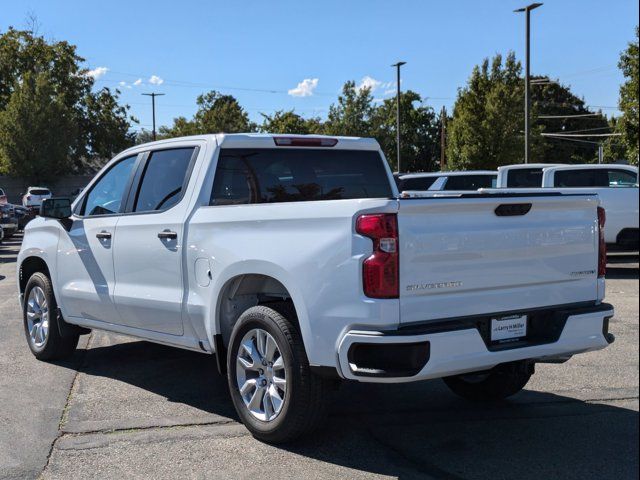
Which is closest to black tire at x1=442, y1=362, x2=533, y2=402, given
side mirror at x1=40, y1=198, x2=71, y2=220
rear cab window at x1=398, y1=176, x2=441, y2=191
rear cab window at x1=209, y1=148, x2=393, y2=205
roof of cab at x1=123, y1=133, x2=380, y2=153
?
rear cab window at x1=209, y1=148, x2=393, y2=205

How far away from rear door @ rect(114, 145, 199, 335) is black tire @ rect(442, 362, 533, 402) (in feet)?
7.12

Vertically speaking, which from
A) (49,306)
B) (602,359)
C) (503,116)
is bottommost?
(602,359)

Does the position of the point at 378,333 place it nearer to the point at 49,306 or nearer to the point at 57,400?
the point at 57,400

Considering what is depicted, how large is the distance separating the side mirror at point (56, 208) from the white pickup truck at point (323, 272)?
282 millimetres

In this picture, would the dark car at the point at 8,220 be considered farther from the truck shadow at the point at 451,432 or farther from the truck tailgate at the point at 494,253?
the truck tailgate at the point at 494,253

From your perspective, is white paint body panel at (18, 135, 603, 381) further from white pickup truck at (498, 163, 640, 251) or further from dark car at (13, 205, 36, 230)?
dark car at (13, 205, 36, 230)

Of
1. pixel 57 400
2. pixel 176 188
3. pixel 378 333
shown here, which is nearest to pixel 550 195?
pixel 378 333

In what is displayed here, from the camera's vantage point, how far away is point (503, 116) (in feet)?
115

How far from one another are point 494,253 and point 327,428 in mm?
1712

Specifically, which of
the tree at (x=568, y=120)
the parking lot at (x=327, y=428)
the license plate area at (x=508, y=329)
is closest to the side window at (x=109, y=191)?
the parking lot at (x=327, y=428)

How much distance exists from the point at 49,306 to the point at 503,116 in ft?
102

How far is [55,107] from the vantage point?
155ft

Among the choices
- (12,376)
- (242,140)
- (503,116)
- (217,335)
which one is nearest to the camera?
(217,335)

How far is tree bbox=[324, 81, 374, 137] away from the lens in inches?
1953
